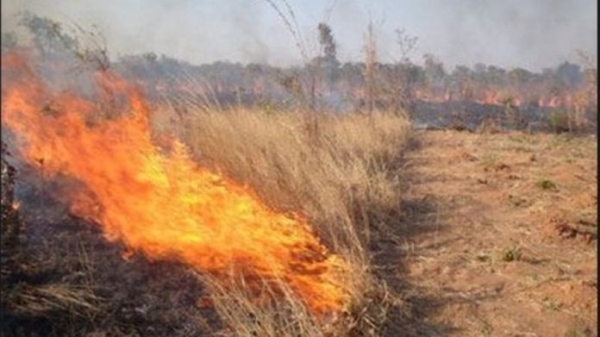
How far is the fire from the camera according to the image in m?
4.29

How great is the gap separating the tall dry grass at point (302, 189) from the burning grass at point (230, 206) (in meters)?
0.01

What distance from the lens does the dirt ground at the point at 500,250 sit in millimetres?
4059

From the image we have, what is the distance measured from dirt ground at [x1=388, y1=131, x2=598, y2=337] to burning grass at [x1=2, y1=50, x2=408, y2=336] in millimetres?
434

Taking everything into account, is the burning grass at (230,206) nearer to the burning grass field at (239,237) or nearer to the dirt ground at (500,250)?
the burning grass field at (239,237)

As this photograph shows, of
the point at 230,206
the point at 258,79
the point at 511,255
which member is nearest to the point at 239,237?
the point at 230,206

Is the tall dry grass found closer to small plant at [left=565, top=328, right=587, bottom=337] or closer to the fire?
the fire

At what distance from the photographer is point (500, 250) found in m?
5.25

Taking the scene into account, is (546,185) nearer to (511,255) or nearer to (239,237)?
(511,255)

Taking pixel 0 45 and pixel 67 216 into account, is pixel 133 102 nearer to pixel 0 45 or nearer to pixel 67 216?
pixel 67 216

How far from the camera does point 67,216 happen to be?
5188 mm

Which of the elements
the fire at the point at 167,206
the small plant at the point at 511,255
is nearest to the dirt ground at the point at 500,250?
the small plant at the point at 511,255

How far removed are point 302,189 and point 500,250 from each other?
1864 millimetres

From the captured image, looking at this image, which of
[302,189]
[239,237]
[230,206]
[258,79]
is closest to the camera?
[239,237]

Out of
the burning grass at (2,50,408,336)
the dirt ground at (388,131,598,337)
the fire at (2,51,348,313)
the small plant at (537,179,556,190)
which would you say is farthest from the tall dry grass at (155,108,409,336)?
the small plant at (537,179,556,190)
